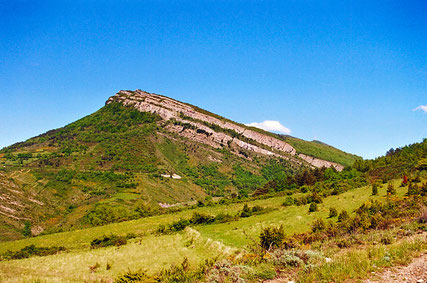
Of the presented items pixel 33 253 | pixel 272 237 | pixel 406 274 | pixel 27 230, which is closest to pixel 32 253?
pixel 33 253

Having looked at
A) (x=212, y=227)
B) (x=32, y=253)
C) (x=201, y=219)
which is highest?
(x=212, y=227)

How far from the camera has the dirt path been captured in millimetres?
7712

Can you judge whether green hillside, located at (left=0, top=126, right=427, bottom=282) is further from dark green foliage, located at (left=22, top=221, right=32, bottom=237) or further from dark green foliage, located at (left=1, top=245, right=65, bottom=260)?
dark green foliage, located at (left=22, top=221, right=32, bottom=237)

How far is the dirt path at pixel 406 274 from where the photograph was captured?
7.71 metres

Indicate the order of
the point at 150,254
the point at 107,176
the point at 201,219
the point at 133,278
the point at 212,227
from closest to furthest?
the point at 133,278 < the point at 150,254 < the point at 212,227 < the point at 201,219 < the point at 107,176

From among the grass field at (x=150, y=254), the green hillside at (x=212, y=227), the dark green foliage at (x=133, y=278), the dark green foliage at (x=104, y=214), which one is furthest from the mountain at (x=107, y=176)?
the dark green foliage at (x=133, y=278)

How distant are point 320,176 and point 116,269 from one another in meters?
69.5

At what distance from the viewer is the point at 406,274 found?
26.3 feet

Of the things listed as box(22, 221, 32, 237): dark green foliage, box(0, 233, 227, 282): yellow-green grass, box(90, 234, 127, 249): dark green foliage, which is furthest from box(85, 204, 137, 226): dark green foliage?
box(0, 233, 227, 282): yellow-green grass

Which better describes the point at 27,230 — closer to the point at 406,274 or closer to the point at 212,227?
the point at 212,227

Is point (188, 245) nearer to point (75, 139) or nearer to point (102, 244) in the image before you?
point (102, 244)

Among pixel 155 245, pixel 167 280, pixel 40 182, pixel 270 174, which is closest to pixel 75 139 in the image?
pixel 40 182

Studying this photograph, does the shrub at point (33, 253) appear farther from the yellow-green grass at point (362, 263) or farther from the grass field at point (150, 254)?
the yellow-green grass at point (362, 263)

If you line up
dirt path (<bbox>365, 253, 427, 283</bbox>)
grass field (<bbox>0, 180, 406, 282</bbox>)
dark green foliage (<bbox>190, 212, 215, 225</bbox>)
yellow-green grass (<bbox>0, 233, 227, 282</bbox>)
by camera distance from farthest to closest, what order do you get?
dark green foliage (<bbox>190, 212, 215, 225</bbox>)
grass field (<bbox>0, 180, 406, 282</bbox>)
yellow-green grass (<bbox>0, 233, 227, 282</bbox>)
dirt path (<bbox>365, 253, 427, 283</bbox>)
